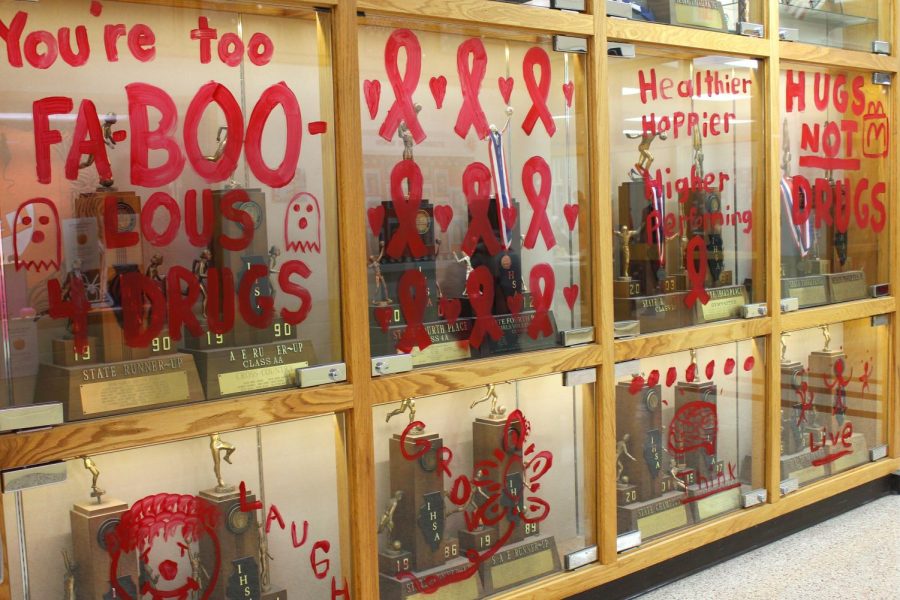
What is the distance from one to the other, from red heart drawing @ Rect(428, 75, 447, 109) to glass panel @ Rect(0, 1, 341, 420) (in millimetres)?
287

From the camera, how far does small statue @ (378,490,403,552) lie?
6.70 ft

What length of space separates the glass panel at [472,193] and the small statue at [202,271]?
35cm

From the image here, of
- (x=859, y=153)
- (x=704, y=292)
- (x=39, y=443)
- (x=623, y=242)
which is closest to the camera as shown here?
(x=39, y=443)

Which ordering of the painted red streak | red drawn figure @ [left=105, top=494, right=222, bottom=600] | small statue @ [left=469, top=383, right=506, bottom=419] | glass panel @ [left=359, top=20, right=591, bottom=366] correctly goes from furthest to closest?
1. the painted red streak
2. small statue @ [left=469, top=383, right=506, bottom=419]
3. glass panel @ [left=359, top=20, right=591, bottom=366]
4. red drawn figure @ [left=105, top=494, right=222, bottom=600]

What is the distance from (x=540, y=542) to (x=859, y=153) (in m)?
1.81

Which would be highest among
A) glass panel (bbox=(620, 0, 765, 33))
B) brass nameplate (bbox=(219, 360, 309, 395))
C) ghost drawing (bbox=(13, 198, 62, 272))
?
glass panel (bbox=(620, 0, 765, 33))

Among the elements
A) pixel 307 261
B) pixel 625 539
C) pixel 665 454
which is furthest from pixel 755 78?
pixel 307 261

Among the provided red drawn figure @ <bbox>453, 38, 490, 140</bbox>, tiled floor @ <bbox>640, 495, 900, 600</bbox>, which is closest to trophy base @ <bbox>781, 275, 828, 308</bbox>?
tiled floor @ <bbox>640, 495, 900, 600</bbox>

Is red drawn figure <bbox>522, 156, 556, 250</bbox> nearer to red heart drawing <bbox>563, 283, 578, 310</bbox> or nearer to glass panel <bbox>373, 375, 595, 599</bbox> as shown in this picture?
red heart drawing <bbox>563, 283, 578, 310</bbox>

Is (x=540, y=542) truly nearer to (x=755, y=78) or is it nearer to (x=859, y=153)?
(x=755, y=78)

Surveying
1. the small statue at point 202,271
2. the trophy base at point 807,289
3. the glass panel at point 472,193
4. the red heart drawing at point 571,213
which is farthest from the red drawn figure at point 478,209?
the trophy base at point 807,289

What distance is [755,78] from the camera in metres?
2.82

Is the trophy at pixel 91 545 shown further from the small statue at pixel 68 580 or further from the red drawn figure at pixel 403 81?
the red drawn figure at pixel 403 81

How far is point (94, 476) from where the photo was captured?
1.67 m
